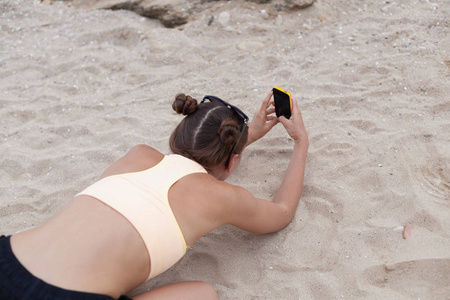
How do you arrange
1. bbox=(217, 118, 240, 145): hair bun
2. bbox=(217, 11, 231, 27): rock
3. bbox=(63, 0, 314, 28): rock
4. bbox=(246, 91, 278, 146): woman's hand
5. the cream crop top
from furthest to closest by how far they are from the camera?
bbox=(63, 0, 314, 28): rock
bbox=(217, 11, 231, 27): rock
bbox=(246, 91, 278, 146): woman's hand
bbox=(217, 118, 240, 145): hair bun
the cream crop top

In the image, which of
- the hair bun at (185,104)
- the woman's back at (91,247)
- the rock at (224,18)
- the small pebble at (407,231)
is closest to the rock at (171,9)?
the rock at (224,18)

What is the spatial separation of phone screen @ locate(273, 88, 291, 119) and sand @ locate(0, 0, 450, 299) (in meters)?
0.34

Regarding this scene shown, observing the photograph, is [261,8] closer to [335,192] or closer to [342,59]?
[342,59]

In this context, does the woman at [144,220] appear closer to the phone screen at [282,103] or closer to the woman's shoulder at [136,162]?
the woman's shoulder at [136,162]

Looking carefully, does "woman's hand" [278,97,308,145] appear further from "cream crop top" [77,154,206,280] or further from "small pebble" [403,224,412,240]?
"cream crop top" [77,154,206,280]

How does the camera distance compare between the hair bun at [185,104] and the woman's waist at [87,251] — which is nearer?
the woman's waist at [87,251]

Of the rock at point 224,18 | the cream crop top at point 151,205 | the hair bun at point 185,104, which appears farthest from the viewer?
the rock at point 224,18

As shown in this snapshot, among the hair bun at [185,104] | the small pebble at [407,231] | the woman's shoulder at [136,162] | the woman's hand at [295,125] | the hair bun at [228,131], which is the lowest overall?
the small pebble at [407,231]

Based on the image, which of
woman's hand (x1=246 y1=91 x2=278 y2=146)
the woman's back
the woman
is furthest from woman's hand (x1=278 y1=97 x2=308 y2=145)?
the woman's back

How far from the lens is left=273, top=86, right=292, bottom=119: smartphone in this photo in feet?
8.02

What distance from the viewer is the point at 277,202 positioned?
2311 mm


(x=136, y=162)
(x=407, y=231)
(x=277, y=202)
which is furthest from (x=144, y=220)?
(x=407, y=231)

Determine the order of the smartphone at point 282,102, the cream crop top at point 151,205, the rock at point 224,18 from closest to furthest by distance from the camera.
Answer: the cream crop top at point 151,205, the smartphone at point 282,102, the rock at point 224,18

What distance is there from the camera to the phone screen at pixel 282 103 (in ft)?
8.06
